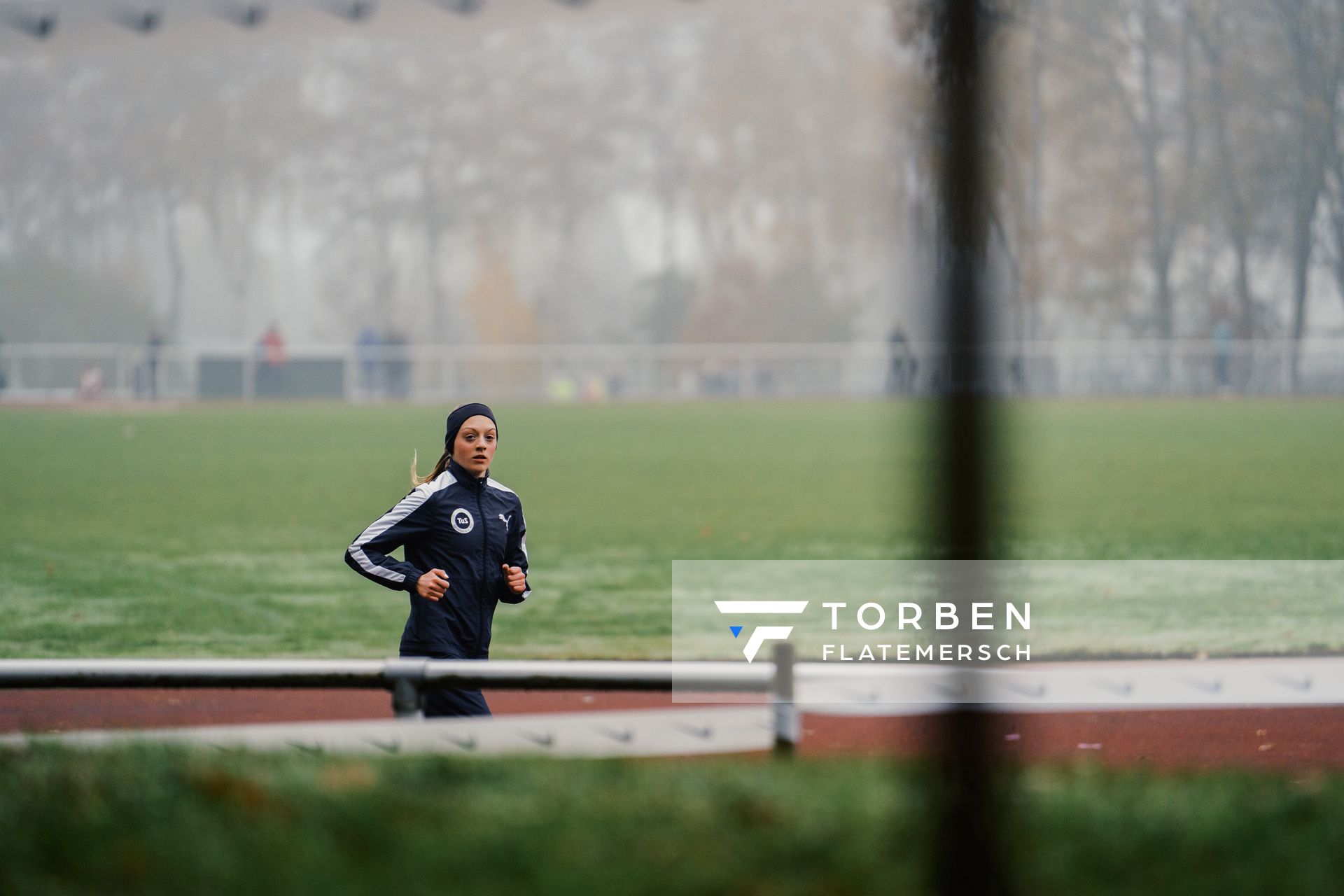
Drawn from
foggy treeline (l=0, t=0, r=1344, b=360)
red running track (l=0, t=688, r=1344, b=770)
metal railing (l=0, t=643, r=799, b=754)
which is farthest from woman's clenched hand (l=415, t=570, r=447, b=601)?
foggy treeline (l=0, t=0, r=1344, b=360)

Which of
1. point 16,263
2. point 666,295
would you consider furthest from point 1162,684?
point 16,263

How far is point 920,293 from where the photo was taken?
4.63m

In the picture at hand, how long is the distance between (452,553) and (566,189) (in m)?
62.2

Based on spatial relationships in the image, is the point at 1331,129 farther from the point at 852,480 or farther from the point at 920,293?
the point at 920,293

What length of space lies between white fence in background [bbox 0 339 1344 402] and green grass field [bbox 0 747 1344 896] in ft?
104

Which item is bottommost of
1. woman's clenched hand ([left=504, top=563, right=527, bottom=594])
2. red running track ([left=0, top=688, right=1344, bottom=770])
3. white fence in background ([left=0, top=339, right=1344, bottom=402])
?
red running track ([left=0, top=688, right=1344, bottom=770])

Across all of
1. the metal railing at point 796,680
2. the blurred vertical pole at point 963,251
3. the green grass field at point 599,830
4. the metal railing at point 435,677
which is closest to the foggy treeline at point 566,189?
the metal railing at point 796,680

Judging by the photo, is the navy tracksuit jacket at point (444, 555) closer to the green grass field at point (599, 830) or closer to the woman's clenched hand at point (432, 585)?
the woman's clenched hand at point (432, 585)

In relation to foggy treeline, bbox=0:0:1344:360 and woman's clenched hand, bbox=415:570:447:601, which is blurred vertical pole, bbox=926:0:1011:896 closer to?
woman's clenched hand, bbox=415:570:447:601

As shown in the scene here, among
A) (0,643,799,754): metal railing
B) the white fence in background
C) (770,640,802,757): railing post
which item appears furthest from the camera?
the white fence in background

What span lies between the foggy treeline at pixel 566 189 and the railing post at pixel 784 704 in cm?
4679

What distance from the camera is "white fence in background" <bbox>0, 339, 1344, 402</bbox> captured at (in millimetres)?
38531

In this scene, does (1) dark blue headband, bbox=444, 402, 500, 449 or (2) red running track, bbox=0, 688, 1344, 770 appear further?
(2) red running track, bbox=0, 688, 1344, 770

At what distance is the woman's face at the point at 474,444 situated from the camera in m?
5.13
